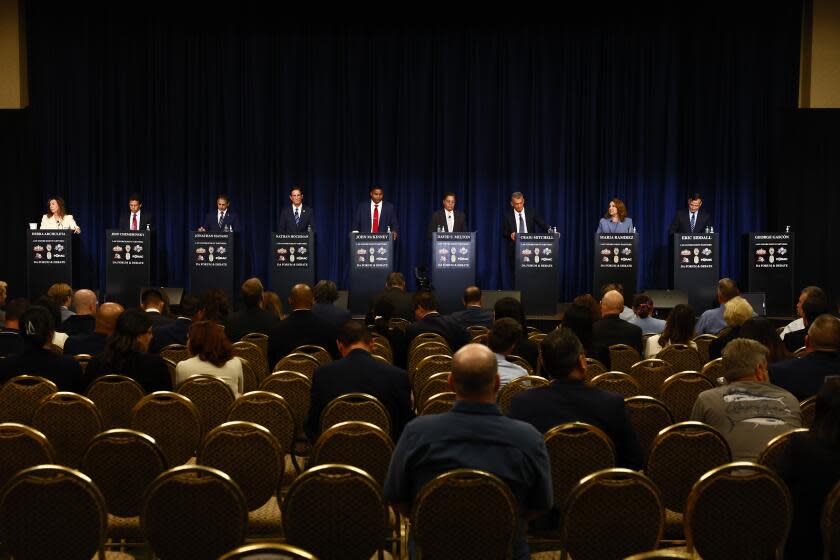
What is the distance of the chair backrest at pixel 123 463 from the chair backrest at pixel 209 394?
1331 mm

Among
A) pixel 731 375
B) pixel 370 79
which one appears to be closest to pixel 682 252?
pixel 370 79

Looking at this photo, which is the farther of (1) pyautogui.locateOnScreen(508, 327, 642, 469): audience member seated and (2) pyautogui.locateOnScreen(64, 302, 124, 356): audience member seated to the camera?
(2) pyautogui.locateOnScreen(64, 302, 124, 356): audience member seated

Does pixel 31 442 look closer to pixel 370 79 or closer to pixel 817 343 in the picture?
pixel 817 343

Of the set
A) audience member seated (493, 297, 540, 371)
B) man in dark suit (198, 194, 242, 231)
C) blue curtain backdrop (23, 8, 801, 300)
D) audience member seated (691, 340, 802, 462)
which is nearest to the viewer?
audience member seated (691, 340, 802, 462)

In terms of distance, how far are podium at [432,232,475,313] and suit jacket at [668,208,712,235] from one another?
3.28 metres

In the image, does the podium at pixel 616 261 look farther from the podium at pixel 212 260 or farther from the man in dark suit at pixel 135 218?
the man in dark suit at pixel 135 218

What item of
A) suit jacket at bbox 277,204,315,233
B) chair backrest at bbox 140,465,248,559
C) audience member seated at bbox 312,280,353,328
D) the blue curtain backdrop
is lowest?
chair backrest at bbox 140,465,248,559

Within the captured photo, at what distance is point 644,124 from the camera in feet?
52.0

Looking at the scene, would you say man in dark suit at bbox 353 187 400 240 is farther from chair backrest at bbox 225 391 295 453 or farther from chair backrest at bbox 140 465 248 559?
chair backrest at bbox 140 465 248 559

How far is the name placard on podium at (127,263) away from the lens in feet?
47.0

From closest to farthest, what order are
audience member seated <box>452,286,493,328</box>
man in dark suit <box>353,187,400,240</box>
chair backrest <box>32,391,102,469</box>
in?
chair backrest <box>32,391,102,469</box>
audience member seated <box>452,286,493,328</box>
man in dark suit <box>353,187,400,240</box>

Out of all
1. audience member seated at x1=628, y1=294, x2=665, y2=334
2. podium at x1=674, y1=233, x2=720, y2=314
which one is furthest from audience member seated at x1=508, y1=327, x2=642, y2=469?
podium at x1=674, y1=233, x2=720, y2=314

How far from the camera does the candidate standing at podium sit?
47.7 ft

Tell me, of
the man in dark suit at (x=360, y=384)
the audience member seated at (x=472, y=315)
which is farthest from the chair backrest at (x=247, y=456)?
the audience member seated at (x=472, y=315)
